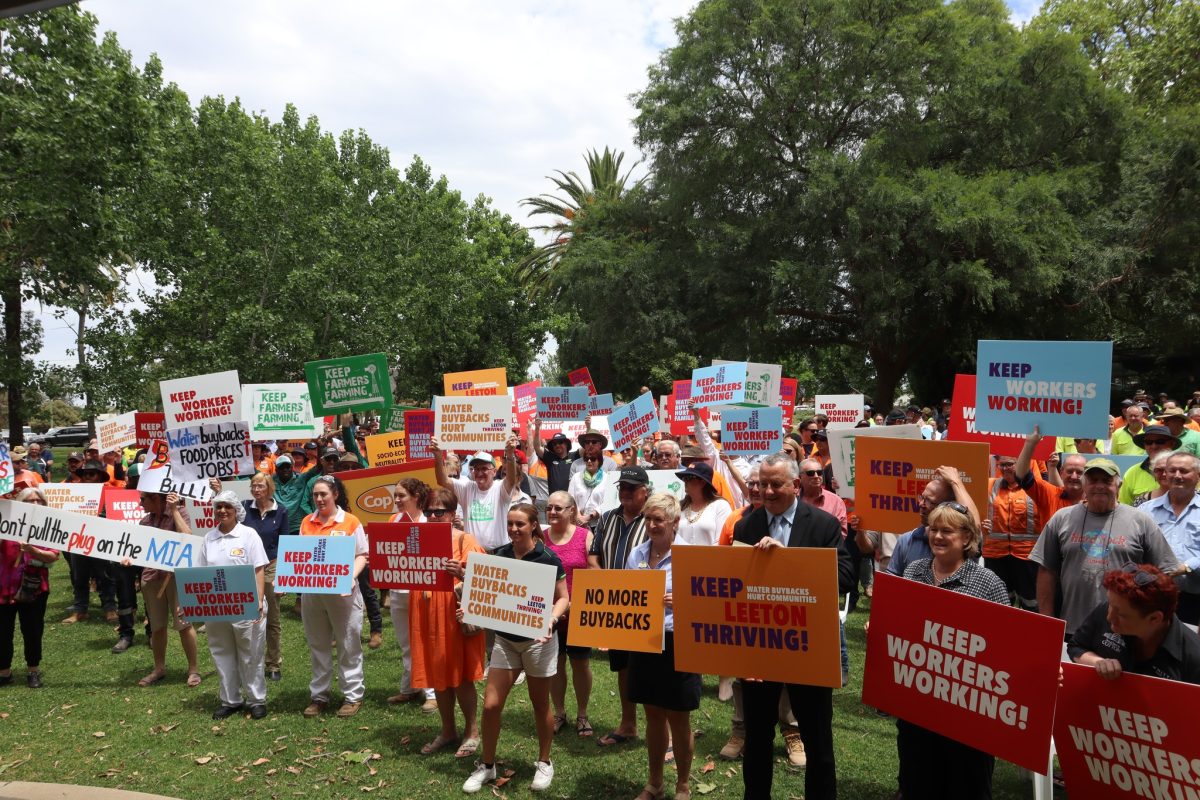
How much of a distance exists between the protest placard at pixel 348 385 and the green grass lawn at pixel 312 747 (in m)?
3.32

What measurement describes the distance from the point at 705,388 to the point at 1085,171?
23.2m

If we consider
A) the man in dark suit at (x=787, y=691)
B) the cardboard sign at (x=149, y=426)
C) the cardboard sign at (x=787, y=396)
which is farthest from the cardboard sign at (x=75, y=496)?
the cardboard sign at (x=787, y=396)

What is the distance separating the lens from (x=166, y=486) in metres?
9.35

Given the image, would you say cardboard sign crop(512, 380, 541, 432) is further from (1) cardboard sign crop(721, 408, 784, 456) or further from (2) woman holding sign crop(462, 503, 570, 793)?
(2) woman holding sign crop(462, 503, 570, 793)

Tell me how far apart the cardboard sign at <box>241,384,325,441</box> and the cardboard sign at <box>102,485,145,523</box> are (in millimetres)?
1966

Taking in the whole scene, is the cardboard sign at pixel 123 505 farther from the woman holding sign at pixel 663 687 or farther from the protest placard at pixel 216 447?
the woman holding sign at pixel 663 687

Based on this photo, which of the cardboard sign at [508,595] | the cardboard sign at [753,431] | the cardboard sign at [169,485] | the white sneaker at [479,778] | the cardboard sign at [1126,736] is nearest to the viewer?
the cardboard sign at [1126,736]

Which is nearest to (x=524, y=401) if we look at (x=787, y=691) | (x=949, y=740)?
(x=787, y=691)

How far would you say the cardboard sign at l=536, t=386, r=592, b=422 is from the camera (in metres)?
15.9

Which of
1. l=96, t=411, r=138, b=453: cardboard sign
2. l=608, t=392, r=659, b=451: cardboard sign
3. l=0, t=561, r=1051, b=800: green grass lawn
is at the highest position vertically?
l=608, t=392, r=659, b=451: cardboard sign

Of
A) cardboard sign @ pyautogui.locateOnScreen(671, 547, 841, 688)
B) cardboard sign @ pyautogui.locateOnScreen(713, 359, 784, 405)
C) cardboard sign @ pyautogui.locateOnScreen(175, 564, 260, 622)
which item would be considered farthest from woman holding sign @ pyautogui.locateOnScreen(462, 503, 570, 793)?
cardboard sign @ pyautogui.locateOnScreen(713, 359, 784, 405)

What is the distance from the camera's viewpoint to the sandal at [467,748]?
22.3 feet

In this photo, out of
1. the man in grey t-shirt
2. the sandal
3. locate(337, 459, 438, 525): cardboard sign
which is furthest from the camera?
locate(337, 459, 438, 525): cardboard sign

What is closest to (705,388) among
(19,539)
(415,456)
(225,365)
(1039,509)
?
(415,456)
